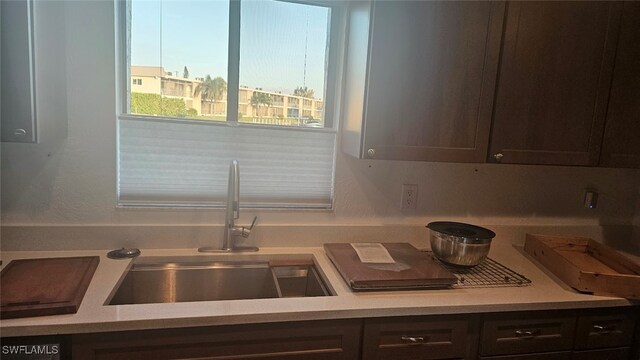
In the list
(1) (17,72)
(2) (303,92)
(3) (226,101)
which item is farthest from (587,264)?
(1) (17,72)

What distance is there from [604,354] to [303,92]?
66.2 inches

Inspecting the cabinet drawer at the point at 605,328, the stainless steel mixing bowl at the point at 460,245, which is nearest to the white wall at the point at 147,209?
the stainless steel mixing bowl at the point at 460,245

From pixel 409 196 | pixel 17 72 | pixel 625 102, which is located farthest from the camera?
pixel 409 196

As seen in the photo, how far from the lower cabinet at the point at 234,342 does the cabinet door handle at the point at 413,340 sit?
0.57 feet

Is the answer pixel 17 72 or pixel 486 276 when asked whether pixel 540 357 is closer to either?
pixel 486 276

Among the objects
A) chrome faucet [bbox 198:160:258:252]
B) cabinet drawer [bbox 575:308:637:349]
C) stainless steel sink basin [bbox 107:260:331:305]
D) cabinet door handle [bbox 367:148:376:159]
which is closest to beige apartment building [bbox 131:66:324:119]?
chrome faucet [bbox 198:160:258:252]

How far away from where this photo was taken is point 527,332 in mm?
1469

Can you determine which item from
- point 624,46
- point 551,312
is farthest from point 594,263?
point 624,46

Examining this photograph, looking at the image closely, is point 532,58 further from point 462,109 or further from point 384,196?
point 384,196

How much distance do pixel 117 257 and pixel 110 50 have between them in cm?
84

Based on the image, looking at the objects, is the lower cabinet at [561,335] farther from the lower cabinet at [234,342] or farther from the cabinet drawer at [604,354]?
the lower cabinet at [234,342]

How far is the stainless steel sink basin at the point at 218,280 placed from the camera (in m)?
1.60

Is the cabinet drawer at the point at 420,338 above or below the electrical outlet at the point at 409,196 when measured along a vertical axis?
below

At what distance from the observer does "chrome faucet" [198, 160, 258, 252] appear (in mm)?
1611
